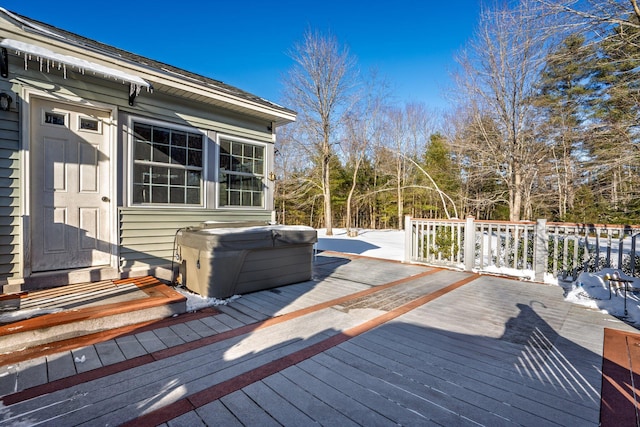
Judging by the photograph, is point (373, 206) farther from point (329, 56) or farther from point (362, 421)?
point (362, 421)

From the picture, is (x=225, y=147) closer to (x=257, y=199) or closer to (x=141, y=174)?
(x=257, y=199)

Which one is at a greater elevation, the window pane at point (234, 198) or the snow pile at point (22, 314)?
the window pane at point (234, 198)

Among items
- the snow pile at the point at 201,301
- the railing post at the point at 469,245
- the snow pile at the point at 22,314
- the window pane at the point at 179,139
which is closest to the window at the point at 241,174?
the window pane at the point at 179,139

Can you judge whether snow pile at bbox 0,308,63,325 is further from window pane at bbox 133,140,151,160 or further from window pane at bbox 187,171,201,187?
window pane at bbox 187,171,201,187

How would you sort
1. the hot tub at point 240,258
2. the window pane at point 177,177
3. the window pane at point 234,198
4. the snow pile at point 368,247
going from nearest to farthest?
1. the hot tub at point 240,258
2. the window pane at point 177,177
3. the window pane at point 234,198
4. the snow pile at point 368,247

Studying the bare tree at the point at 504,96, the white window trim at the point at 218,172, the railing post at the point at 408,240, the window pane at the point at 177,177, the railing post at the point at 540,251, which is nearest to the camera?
the window pane at the point at 177,177

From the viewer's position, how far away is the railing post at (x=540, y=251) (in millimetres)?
4766

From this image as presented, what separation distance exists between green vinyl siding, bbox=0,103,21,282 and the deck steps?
40 cm

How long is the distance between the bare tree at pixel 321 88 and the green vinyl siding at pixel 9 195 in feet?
40.4

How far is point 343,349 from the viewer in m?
2.29

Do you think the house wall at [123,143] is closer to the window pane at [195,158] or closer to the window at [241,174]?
the window at [241,174]

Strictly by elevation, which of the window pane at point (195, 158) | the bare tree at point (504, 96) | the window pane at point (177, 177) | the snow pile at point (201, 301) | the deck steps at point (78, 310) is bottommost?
the snow pile at point (201, 301)

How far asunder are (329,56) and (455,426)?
15418mm

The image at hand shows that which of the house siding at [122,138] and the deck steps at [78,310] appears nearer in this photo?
the deck steps at [78,310]
